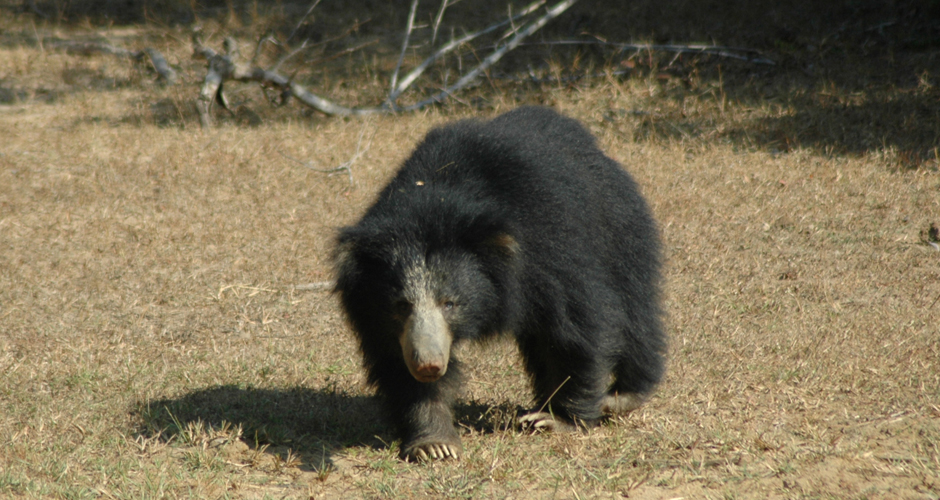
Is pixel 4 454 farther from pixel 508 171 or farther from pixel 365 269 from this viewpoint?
pixel 508 171

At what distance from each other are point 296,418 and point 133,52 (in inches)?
356

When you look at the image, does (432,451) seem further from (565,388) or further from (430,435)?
(565,388)

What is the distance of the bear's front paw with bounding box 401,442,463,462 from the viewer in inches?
133

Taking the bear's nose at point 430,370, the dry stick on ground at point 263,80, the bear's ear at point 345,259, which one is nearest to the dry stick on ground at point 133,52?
the dry stick on ground at point 263,80

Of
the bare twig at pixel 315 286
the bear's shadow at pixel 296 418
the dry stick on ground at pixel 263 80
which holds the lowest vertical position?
the bare twig at pixel 315 286

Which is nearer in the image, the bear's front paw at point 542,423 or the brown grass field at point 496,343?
the brown grass field at point 496,343

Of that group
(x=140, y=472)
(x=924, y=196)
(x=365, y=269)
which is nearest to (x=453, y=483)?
(x=365, y=269)

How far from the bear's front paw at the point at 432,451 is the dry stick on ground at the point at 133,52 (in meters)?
8.04

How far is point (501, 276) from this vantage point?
128 inches

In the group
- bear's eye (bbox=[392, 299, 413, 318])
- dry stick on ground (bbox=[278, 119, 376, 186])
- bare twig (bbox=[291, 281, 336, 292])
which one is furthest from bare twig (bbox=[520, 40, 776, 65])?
bear's eye (bbox=[392, 299, 413, 318])

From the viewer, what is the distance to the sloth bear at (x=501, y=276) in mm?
3174

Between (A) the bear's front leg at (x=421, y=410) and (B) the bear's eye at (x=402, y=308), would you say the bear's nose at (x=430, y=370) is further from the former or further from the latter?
(A) the bear's front leg at (x=421, y=410)

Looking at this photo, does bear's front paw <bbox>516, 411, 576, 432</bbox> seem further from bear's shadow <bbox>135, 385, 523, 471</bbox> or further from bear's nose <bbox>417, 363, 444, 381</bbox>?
bear's nose <bbox>417, 363, 444, 381</bbox>

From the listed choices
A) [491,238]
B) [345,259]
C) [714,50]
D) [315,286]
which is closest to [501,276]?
[491,238]
